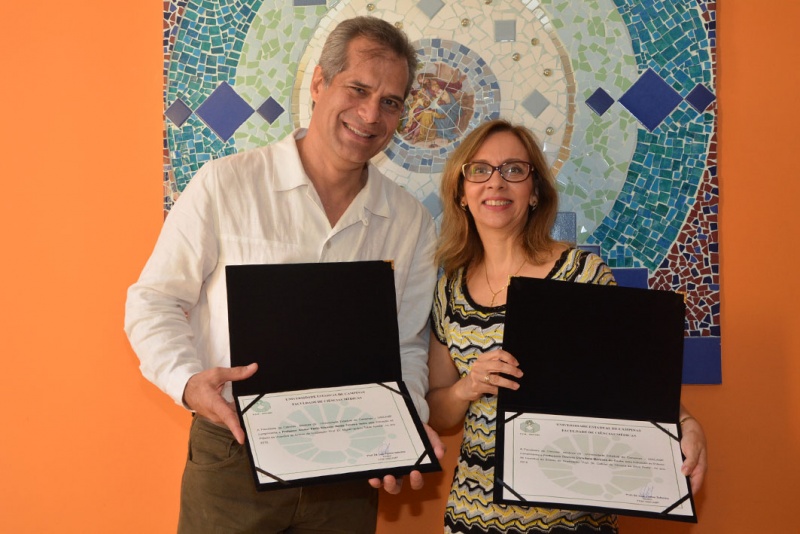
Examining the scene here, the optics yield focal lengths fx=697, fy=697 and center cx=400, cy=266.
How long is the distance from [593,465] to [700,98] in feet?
4.37

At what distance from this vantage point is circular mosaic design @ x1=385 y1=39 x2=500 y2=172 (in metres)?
2.28

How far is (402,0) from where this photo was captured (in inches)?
90.2

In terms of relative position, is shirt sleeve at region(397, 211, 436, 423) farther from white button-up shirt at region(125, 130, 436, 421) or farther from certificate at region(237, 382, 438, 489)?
certificate at region(237, 382, 438, 489)

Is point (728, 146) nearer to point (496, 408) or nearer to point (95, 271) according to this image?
point (496, 408)

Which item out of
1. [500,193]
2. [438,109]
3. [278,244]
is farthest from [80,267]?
[500,193]

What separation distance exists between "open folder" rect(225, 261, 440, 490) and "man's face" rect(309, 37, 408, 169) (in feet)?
1.07

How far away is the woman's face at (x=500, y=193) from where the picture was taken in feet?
6.20

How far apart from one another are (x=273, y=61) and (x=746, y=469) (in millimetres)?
2039

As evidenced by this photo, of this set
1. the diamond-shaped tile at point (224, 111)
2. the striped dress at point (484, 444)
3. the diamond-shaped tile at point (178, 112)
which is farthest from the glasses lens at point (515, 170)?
the diamond-shaped tile at point (178, 112)

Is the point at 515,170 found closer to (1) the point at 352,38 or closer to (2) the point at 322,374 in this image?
(1) the point at 352,38

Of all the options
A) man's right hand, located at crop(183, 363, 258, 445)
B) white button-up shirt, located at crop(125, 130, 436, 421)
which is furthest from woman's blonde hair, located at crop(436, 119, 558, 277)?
man's right hand, located at crop(183, 363, 258, 445)

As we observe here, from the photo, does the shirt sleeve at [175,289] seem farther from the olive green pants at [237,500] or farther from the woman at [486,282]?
the woman at [486,282]

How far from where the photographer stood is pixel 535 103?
7.45 ft

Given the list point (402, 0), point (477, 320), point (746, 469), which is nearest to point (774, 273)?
point (746, 469)
